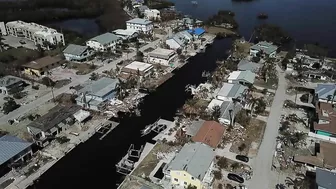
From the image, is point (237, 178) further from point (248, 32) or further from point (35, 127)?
point (248, 32)

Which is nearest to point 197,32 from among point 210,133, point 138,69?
point 138,69

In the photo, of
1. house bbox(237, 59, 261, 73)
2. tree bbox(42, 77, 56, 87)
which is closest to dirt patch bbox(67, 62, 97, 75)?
tree bbox(42, 77, 56, 87)

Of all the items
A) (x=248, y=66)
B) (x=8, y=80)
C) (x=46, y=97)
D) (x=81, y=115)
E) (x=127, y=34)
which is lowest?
(x=46, y=97)

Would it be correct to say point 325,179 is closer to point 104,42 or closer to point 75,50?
point 75,50

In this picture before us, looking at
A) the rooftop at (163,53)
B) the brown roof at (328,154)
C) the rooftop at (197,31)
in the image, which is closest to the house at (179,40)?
the rooftop at (197,31)

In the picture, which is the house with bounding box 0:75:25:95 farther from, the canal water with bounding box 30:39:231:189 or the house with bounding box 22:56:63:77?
the canal water with bounding box 30:39:231:189

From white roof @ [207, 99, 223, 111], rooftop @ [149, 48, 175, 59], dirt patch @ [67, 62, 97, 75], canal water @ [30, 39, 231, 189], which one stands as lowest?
canal water @ [30, 39, 231, 189]
